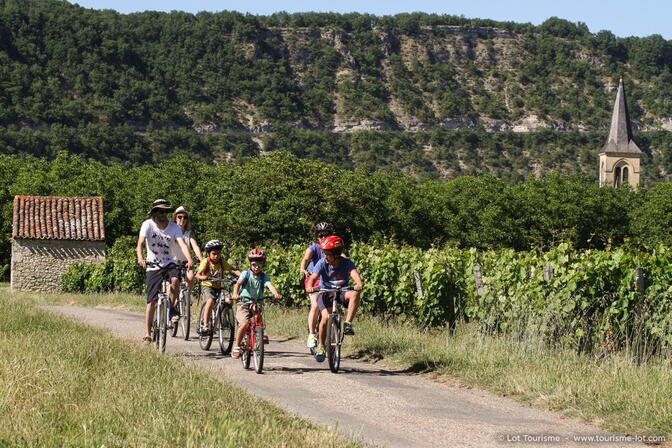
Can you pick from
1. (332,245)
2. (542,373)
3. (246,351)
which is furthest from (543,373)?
(246,351)

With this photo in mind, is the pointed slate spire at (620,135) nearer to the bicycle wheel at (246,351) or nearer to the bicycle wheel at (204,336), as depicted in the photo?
Result: the bicycle wheel at (204,336)

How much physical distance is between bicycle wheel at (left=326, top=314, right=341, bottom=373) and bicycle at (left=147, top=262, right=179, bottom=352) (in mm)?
2190

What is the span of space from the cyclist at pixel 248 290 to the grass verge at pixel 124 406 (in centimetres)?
100

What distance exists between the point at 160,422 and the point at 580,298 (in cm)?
665

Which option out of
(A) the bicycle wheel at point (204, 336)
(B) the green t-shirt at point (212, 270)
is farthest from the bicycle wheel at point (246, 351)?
(B) the green t-shirt at point (212, 270)

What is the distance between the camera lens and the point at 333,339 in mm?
9945

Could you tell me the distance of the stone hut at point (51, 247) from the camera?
4441cm

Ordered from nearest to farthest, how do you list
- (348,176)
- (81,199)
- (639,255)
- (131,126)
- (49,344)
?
(49,344) → (639,255) → (81,199) → (348,176) → (131,126)

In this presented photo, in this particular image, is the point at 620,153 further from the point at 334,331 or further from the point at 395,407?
the point at 395,407

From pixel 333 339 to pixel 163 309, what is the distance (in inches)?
91.2

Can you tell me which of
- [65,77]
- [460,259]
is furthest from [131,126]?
[460,259]

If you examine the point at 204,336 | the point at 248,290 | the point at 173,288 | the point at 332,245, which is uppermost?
the point at 332,245

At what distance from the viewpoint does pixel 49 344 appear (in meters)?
9.62

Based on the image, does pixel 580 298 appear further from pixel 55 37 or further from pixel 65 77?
pixel 55 37
